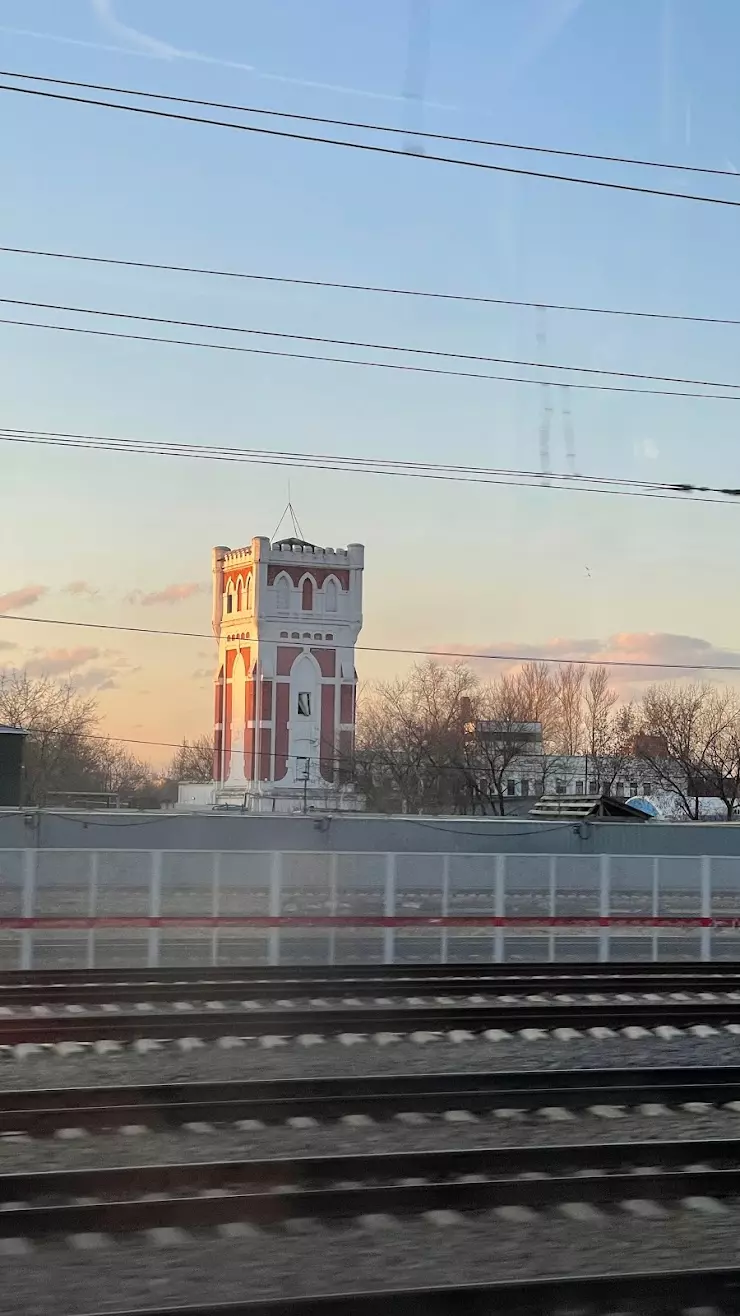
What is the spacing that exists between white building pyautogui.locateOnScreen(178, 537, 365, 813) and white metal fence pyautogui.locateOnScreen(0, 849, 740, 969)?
48095 mm

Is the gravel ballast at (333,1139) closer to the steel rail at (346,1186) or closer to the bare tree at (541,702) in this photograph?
the steel rail at (346,1186)

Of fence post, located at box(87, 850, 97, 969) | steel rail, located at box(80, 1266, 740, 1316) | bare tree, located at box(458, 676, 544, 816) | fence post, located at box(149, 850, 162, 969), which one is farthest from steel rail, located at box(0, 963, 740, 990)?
bare tree, located at box(458, 676, 544, 816)

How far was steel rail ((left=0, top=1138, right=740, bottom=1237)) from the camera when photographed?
659 cm

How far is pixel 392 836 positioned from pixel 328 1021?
78.8ft

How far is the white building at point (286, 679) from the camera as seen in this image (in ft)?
249

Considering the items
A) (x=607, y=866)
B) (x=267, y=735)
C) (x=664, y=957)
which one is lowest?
(x=664, y=957)

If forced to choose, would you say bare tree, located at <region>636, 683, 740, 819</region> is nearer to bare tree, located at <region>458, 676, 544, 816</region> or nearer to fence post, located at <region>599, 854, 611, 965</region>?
bare tree, located at <region>458, 676, 544, 816</region>

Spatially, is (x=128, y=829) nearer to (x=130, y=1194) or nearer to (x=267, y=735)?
(x=130, y=1194)

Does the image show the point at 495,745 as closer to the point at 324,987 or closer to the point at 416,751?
the point at 416,751

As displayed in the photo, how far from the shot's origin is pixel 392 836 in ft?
120

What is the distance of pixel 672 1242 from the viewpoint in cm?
661

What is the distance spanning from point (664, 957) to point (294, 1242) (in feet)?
51.6

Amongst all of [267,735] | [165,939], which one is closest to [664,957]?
[165,939]

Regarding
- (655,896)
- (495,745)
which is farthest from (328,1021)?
(495,745)
